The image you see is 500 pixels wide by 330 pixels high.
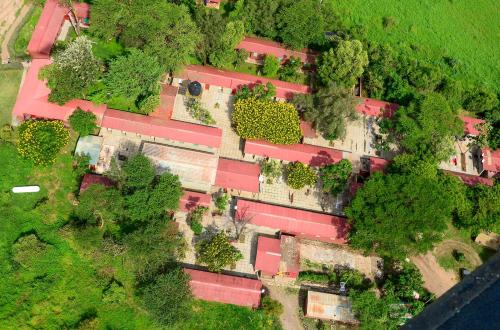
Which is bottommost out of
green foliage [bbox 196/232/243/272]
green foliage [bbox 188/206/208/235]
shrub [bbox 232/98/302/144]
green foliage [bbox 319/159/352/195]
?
green foliage [bbox 196/232/243/272]

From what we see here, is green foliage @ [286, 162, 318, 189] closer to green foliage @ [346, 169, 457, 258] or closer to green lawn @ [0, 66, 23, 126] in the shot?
green foliage @ [346, 169, 457, 258]

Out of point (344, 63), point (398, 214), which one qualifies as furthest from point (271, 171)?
point (344, 63)

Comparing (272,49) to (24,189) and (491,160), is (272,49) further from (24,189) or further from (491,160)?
(24,189)

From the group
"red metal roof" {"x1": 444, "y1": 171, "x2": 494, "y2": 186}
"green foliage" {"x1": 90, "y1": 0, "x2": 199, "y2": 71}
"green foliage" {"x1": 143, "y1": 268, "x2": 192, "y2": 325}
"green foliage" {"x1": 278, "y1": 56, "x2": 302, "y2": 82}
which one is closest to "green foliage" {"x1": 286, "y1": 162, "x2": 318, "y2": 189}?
"green foliage" {"x1": 278, "y1": 56, "x2": 302, "y2": 82}

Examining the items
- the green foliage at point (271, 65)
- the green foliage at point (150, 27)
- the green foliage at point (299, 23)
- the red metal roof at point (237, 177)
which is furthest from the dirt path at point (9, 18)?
the green foliage at point (299, 23)

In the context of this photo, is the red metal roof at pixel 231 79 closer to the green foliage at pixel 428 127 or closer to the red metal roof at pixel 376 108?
the red metal roof at pixel 376 108

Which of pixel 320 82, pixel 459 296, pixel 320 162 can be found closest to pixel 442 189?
pixel 320 162
